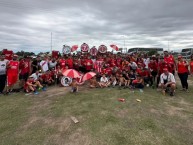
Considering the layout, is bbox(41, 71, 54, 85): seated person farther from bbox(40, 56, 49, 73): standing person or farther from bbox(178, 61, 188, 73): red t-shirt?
bbox(178, 61, 188, 73): red t-shirt

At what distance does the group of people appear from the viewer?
382 inches

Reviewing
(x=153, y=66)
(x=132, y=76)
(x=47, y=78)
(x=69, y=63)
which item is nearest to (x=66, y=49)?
(x=69, y=63)

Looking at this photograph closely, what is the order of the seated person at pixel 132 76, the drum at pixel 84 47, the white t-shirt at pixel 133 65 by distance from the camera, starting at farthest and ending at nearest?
1. the drum at pixel 84 47
2. the white t-shirt at pixel 133 65
3. the seated person at pixel 132 76

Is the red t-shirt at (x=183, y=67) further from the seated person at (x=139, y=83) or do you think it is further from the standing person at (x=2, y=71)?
the standing person at (x=2, y=71)

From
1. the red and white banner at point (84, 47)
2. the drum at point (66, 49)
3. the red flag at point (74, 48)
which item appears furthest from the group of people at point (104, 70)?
the red flag at point (74, 48)

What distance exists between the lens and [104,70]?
11.9 meters

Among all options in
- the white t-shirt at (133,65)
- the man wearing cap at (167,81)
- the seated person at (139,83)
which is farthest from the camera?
the white t-shirt at (133,65)

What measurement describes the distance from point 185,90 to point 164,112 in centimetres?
391

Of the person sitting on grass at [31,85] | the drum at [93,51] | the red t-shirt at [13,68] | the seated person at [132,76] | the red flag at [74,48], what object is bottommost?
the person sitting on grass at [31,85]

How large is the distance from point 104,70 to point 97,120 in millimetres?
6244

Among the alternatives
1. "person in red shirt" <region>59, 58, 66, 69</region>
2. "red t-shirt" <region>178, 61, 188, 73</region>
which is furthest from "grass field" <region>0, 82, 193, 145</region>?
"person in red shirt" <region>59, 58, 66, 69</region>

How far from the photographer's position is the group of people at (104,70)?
9.71 metres

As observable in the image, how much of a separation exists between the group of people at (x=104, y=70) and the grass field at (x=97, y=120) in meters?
1.52

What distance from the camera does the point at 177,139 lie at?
478 cm
